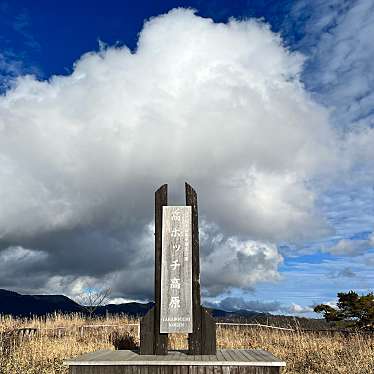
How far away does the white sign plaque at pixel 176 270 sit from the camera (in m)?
8.30

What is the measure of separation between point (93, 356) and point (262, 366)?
2766mm

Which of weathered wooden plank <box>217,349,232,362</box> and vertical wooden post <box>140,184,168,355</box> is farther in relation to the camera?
vertical wooden post <box>140,184,168,355</box>

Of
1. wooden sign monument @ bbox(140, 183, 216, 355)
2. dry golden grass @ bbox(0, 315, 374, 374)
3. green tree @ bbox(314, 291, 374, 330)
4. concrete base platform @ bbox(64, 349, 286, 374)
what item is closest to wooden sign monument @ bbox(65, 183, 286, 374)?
wooden sign monument @ bbox(140, 183, 216, 355)

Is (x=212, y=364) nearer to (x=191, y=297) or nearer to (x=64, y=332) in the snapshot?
(x=191, y=297)

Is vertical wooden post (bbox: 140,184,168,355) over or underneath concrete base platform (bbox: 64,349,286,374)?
over

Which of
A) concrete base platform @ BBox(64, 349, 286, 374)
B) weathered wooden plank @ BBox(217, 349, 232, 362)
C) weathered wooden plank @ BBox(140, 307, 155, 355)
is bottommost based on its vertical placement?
concrete base platform @ BBox(64, 349, 286, 374)

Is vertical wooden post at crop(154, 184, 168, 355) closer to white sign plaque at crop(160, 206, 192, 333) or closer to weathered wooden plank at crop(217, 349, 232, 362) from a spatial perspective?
white sign plaque at crop(160, 206, 192, 333)

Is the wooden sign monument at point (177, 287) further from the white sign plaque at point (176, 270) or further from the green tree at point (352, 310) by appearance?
the green tree at point (352, 310)

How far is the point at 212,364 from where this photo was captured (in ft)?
23.3

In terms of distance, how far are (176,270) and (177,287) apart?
1.00 ft

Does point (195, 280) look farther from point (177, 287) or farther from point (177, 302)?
point (177, 302)

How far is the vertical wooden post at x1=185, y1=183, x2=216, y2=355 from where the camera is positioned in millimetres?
8141

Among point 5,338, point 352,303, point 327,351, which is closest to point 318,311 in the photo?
point 352,303

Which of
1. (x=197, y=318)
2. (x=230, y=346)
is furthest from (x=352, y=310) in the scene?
(x=197, y=318)
